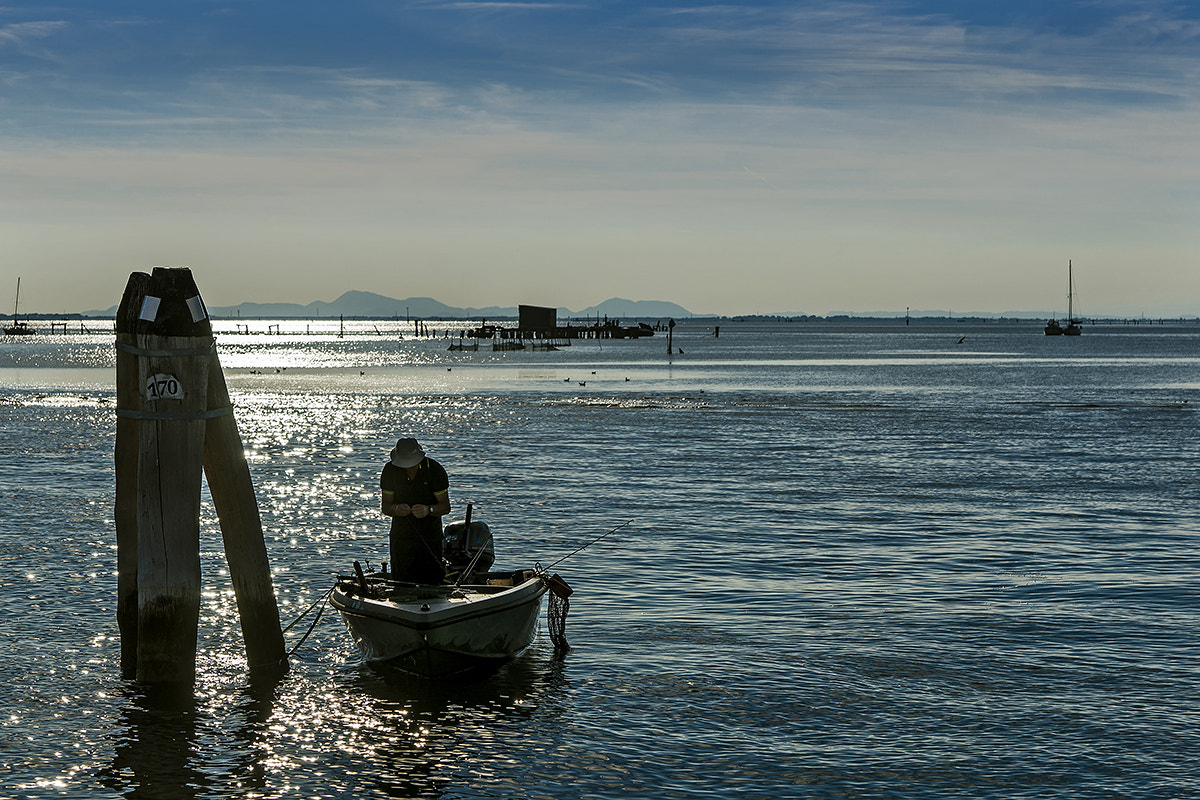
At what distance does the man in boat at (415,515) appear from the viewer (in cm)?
1398

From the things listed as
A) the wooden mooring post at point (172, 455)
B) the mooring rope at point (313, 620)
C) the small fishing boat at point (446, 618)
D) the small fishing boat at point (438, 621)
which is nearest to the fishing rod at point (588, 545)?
the mooring rope at point (313, 620)

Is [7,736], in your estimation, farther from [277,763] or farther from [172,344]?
[172,344]

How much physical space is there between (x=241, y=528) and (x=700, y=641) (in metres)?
Answer: 5.64

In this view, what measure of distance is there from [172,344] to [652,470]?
22.1 m

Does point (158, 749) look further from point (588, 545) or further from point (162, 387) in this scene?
point (588, 545)

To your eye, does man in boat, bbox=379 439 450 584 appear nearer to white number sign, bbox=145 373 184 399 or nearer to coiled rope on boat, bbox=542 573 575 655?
coiled rope on boat, bbox=542 573 575 655

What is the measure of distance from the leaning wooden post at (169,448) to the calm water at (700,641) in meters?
1.20

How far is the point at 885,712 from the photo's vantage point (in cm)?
1251

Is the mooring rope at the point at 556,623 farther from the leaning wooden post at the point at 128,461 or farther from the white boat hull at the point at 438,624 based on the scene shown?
the leaning wooden post at the point at 128,461

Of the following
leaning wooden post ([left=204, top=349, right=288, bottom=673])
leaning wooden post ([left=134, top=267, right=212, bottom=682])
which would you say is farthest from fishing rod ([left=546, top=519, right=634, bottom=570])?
leaning wooden post ([left=134, top=267, right=212, bottom=682])

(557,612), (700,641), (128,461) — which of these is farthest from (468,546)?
(128,461)

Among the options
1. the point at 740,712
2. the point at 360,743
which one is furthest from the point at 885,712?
the point at 360,743

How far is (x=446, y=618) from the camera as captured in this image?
12.8 meters

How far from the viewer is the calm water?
1105 centimetres
